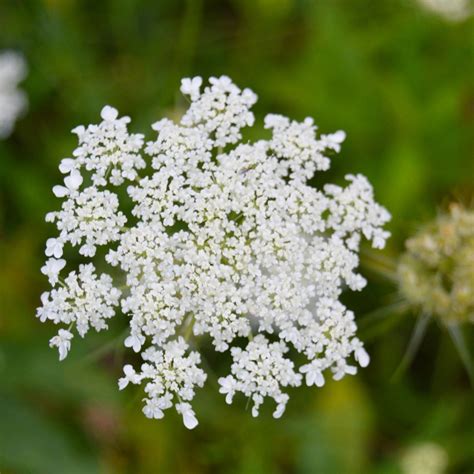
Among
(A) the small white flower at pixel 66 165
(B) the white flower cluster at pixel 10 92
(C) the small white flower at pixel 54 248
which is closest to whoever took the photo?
(C) the small white flower at pixel 54 248

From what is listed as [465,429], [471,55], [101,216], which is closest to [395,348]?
[465,429]

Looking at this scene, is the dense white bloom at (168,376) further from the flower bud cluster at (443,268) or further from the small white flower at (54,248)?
the flower bud cluster at (443,268)

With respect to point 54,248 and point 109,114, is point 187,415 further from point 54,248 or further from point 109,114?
point 109,114

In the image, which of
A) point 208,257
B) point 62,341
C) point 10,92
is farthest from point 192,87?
point 10,92

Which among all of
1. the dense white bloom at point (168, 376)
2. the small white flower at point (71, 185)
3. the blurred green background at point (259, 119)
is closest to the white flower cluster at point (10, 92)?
the blurred green background at point (259, 119)

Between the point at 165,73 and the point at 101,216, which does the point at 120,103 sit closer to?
the point at 165,73
